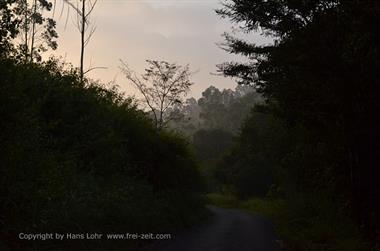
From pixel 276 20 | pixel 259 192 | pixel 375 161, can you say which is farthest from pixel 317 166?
pixel 259 192

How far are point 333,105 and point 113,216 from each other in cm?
739

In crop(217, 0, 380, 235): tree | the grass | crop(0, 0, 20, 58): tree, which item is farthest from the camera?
the grass

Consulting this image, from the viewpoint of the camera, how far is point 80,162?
51.7ft

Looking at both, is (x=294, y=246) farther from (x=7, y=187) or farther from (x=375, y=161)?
(x=7, y=187)

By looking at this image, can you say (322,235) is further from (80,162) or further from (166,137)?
(166,137)

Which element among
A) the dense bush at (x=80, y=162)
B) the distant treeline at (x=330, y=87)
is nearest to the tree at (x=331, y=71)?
the distant treeline at (x=330, y=87)

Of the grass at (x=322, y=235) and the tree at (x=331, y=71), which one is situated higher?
the tree at (x=331, y=71)

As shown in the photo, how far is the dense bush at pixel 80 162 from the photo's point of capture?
975 cm

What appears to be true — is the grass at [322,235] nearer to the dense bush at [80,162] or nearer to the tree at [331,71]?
the tree at [331,71]

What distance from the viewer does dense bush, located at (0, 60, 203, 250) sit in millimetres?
9750

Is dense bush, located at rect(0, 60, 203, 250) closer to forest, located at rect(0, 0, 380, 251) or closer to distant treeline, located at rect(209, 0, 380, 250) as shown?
forest, located at rect(0, 0, 380, 251)

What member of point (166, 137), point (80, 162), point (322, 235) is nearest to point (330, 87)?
point (322, 235)

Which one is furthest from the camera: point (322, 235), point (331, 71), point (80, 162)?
point (322, 235)

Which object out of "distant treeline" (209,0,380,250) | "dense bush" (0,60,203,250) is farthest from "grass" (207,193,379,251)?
"dense bush" (0,60,203,250)
